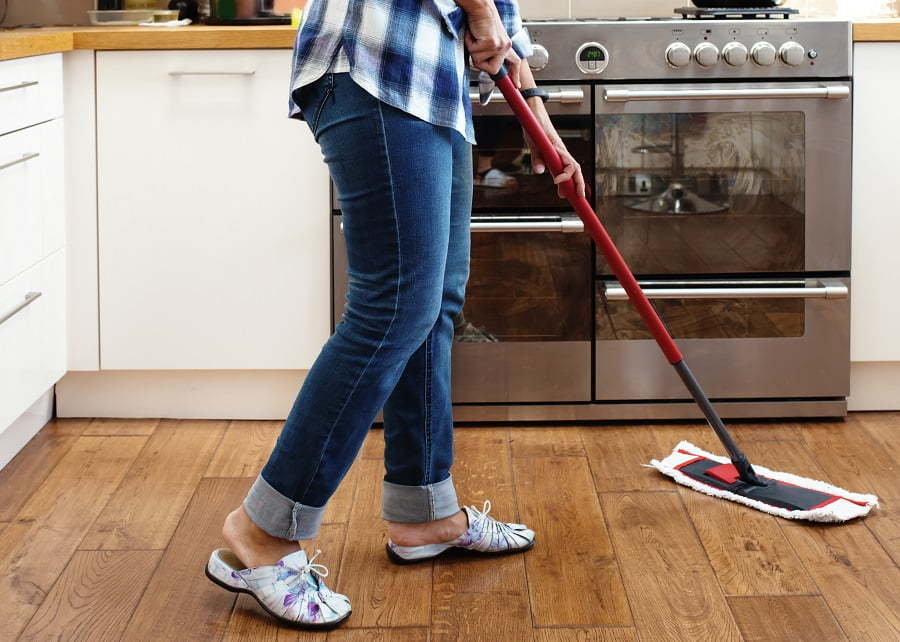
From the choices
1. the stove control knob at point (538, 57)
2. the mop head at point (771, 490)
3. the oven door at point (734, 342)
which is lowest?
the mop head at point (771, 490)

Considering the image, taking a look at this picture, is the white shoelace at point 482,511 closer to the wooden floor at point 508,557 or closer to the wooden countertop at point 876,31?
the wooden floor at point 508,557

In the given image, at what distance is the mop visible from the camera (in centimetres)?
209

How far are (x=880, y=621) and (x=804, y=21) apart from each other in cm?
132

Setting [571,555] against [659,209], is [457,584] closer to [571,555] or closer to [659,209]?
[571,555]

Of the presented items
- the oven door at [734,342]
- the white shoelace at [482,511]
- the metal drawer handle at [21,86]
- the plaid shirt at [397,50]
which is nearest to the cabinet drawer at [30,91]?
the metal drawer handle at [21,86]

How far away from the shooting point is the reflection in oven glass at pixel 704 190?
2.64m

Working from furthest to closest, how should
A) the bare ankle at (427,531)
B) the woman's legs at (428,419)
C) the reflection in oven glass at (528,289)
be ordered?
1. the reflection in oven glass at (528,289)
2. the bare ankle at (427,531)
3. the woman's legs at (428,419)

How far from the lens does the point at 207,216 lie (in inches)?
106

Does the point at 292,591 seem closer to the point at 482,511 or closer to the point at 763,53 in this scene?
the point at 482,511

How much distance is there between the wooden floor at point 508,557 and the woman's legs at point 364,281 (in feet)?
0.73

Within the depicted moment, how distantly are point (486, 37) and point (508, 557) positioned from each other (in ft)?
2.70

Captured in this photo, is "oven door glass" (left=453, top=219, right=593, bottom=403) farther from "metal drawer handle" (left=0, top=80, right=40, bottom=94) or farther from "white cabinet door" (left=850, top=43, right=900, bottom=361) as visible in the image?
"metal drawer handle" (left=0, top=80, right=40, bottom=94)

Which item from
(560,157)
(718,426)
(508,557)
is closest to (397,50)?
(560,157)

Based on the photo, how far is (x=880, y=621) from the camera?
5.83ft
